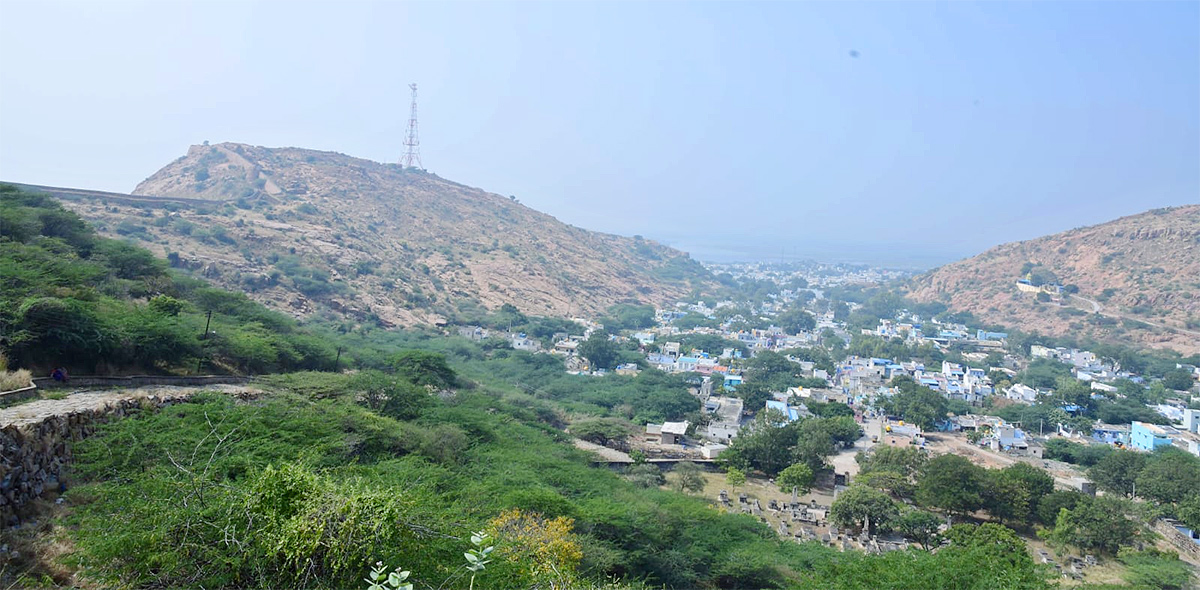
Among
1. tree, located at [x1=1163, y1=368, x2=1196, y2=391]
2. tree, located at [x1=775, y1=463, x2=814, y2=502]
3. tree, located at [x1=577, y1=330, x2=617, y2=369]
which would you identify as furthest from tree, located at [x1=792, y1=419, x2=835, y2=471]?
tree, located at [x1=1163, y1=368, x2=1196, y2=391]

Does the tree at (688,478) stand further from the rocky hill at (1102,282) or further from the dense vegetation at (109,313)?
the rocky hill at (1102,282)

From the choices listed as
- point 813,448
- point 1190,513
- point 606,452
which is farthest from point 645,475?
point 1190,513

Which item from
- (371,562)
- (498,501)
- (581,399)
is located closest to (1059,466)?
(581,399)

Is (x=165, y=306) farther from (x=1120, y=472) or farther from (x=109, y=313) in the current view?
(x=1120, y=472)

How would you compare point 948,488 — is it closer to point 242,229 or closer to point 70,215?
point 70,215

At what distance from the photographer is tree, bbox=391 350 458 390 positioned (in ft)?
60.4

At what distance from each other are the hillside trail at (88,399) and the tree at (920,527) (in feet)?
45.4

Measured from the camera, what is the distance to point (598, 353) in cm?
3219

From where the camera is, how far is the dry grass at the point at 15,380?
812 cm

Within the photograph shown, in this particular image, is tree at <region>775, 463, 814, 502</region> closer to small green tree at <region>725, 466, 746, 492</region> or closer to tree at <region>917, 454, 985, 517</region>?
small green tree at <region>725, 466, 746, 492</region>

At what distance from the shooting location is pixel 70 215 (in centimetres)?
1794

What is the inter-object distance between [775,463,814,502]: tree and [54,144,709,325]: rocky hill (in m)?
21.5

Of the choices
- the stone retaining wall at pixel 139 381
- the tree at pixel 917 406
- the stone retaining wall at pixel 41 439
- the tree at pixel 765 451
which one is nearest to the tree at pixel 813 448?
the tree at pixel 765 451

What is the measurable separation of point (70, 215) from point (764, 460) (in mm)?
20944
